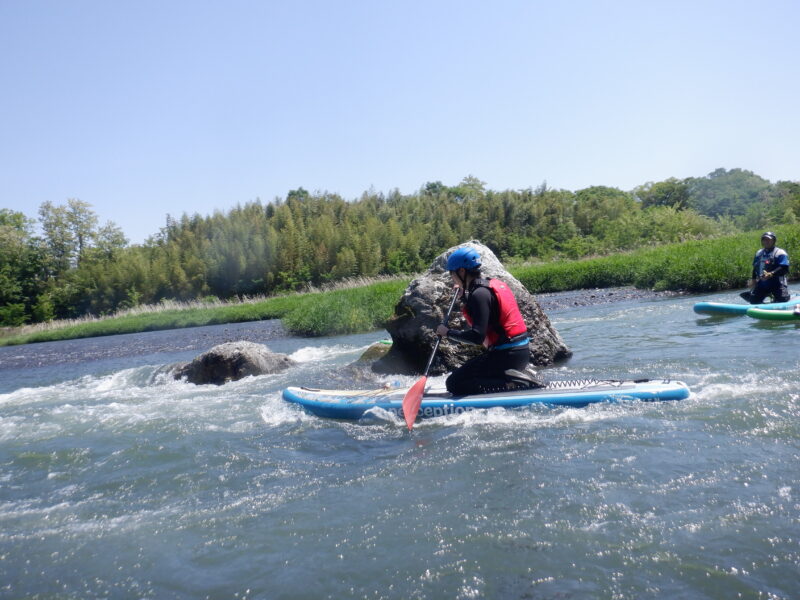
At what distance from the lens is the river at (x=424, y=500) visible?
301 centimetres

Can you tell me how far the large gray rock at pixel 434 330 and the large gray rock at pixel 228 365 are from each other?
2.18m

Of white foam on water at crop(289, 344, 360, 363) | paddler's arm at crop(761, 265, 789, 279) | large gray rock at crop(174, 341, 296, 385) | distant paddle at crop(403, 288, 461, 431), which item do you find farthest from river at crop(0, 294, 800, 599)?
white foam on water at crop(289, 344, 360, 363)

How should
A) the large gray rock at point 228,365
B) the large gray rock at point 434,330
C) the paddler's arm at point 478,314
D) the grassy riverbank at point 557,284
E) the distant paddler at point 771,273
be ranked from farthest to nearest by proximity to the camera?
the grassy riverbank at point 557,284, the distant paddler at point 771,273, the large gray rock at point 228,365, the large gray rock at point 434,330, the paddler's arm at point 478,314

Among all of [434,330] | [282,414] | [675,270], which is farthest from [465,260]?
[675,270]

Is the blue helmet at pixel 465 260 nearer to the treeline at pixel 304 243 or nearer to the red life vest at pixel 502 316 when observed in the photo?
the red life vest at pixel 502 316

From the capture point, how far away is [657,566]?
2914 millimetres

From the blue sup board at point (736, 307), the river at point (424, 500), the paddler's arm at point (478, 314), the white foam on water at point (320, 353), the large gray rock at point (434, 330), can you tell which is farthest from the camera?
the white foam on water at point (320, 353)

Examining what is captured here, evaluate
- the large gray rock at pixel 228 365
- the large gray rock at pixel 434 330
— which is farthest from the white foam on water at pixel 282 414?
the large gray rock at pixel 228 365

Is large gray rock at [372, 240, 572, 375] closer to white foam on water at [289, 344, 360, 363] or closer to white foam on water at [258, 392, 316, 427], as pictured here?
white foam on water at [258, 392, 316, 427]

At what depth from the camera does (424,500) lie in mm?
4008

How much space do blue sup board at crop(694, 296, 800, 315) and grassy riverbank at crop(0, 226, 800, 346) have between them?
663 cm

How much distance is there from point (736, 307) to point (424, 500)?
9423 mm

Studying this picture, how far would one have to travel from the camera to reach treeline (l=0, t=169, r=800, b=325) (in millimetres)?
38531

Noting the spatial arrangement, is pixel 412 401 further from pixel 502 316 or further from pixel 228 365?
pixel 228 365
